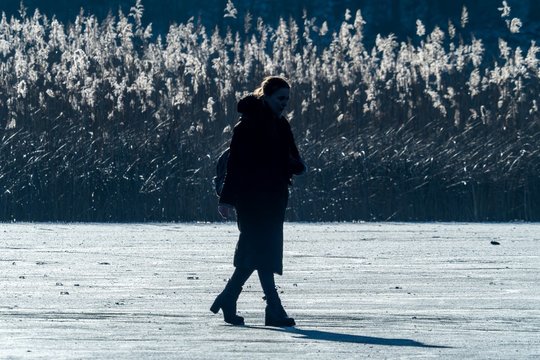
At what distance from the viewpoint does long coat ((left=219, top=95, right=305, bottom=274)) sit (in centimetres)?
1069

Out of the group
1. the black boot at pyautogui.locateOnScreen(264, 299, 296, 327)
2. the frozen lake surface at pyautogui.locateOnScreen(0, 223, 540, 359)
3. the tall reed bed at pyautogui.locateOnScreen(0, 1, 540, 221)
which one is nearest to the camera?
the frozen lake surface at pyautogui.locateOnScreen(0, 223, 540, 359)

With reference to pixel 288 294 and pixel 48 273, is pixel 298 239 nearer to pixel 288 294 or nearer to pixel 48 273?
pixel 48 273

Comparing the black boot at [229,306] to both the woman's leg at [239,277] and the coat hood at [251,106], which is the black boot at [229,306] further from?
the coat hood at [251,106]

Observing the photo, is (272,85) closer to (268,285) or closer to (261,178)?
(261,178)

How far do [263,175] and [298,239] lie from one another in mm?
8021

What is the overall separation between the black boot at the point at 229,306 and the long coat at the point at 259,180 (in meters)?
0.25

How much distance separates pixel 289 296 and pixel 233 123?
12.0m

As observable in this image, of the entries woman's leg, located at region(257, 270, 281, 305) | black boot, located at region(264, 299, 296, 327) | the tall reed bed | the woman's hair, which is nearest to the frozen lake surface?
black boot, located at region(264, 299, 296, 327)

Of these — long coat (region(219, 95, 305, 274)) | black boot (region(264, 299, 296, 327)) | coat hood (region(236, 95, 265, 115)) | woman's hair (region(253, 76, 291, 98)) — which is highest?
woman's hair (region(253, 76, 291, 98))

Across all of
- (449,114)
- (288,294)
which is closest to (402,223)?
(449,114)

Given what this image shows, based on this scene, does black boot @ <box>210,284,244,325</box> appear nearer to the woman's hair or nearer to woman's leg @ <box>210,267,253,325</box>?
woman's leg @ <box>210,267,253,325</box>

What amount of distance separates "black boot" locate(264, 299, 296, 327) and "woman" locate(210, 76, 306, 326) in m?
0.37

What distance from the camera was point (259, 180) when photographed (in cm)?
1069

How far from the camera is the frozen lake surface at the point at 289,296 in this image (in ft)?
29.4
